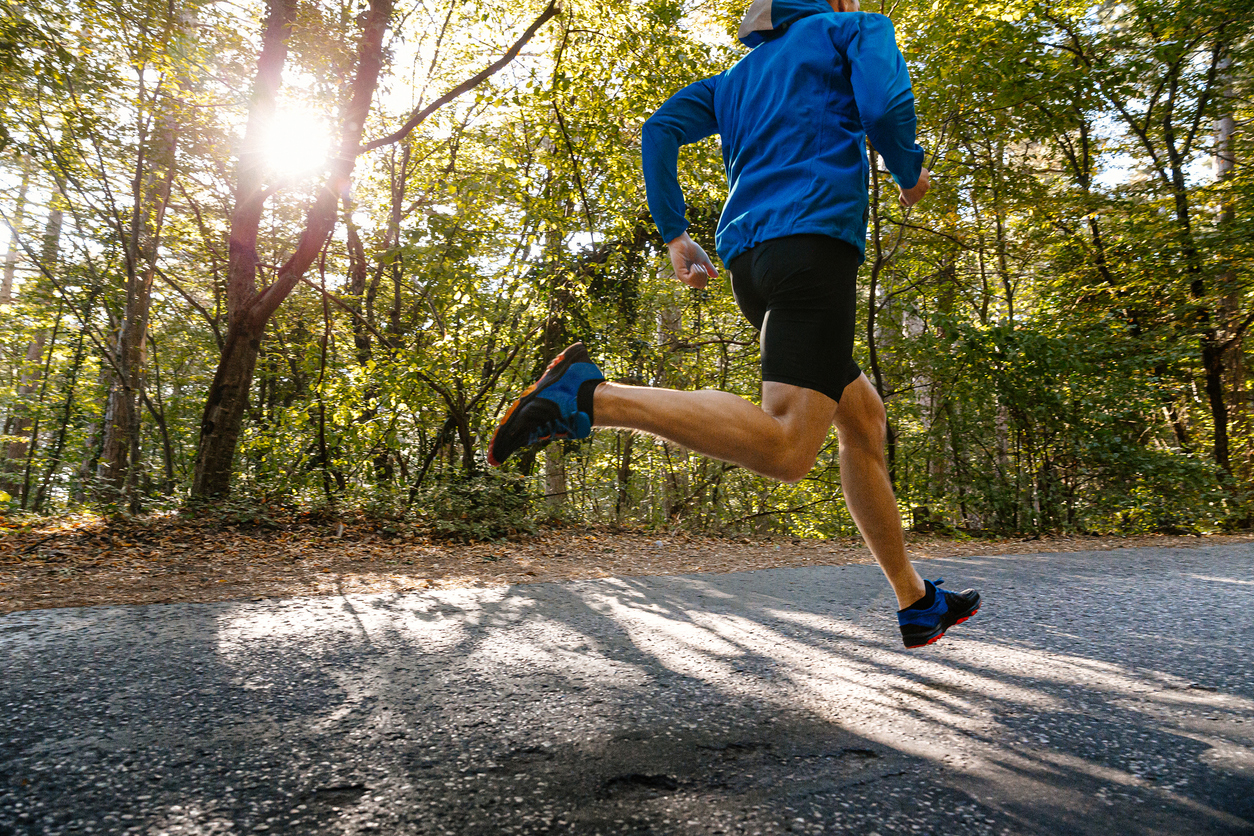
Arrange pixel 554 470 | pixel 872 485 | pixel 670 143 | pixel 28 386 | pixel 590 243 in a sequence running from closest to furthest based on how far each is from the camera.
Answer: pixel 872 485, pixel 670 143, pixel 590 243, pixel 554 470, pixel 28 386

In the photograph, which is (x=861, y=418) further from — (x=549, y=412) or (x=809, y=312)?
(x=549, y=412)

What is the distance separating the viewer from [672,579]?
4.46 m

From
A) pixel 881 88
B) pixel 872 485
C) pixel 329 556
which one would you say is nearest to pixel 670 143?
pixel 881 88

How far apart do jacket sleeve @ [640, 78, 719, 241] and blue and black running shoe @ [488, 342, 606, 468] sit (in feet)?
2.13

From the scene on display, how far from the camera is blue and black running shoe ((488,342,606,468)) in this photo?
197 cm

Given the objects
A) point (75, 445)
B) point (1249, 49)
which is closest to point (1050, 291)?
point (1249, 49)

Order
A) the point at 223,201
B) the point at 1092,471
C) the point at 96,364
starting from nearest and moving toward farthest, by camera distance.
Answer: the point at 1092,471 < the point at 223,201 < the point at 96,364

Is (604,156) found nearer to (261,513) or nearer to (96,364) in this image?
(261,513)

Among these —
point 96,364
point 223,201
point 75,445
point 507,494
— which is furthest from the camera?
point 75,445

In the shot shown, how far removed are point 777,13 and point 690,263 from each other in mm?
858

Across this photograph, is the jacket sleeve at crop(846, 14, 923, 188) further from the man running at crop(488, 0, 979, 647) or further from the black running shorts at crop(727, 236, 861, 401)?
the black running shorts at crop(727, 236, 861, 401)

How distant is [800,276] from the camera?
1.90 meters

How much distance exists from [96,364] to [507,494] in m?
11.3

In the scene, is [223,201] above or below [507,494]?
above
